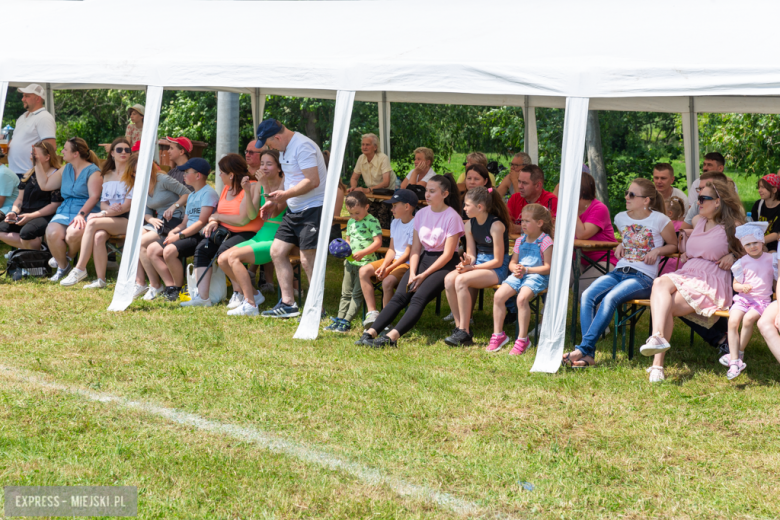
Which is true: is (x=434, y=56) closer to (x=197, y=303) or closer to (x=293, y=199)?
(x=293, y=199)

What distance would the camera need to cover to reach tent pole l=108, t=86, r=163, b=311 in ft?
21.4

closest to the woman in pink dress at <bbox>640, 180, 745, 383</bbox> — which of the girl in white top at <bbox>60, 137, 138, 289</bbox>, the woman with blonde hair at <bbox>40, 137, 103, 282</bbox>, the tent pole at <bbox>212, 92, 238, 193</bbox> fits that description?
the girl in white top at <bbox>60, 137, 138, 289</bbox>

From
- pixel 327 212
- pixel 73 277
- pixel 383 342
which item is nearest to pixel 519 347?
pixel 383 342

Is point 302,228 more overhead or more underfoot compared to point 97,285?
more overhead

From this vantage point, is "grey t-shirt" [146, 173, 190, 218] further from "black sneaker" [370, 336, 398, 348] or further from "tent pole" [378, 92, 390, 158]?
"tent pole" [378, 92, 390, 158]

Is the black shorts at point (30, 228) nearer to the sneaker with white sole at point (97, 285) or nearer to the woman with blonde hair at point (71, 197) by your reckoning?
the woman with blonde hair at point (71, 197)

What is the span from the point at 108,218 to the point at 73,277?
0.60 m

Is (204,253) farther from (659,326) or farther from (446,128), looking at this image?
(446,128)

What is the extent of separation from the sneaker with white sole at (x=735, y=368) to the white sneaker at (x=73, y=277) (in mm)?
5398

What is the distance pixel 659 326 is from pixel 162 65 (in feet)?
13.2

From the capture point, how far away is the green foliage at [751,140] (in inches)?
516

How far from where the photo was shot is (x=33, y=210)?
8086 mm

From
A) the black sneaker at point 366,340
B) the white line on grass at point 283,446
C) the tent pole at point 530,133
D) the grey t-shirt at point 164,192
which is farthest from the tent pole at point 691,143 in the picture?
the white line on grass at point 283,446

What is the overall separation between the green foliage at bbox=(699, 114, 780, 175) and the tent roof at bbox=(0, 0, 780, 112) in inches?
290
